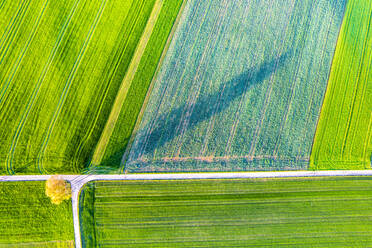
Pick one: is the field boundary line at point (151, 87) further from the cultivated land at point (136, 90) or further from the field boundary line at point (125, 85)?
the field boundary line at point (125, 85)

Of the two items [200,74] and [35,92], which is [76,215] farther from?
[200,74]

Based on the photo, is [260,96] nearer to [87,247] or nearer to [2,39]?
[87,247]

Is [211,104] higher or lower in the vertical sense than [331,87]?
lower

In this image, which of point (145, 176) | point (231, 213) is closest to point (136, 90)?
point (145, 176)

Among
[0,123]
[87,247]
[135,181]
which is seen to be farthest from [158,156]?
[0,123]

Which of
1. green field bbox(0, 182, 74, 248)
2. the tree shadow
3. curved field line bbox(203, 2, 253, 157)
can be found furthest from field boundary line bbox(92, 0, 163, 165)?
the tree shadow

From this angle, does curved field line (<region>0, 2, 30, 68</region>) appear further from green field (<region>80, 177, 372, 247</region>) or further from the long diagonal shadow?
the long diagonal shadow
